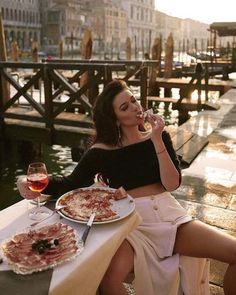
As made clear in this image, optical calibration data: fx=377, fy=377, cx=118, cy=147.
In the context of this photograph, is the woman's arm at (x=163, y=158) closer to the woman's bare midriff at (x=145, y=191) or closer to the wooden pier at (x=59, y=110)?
the woman's bare midriff at (x=145, y=191)

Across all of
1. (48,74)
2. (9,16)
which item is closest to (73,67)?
(48,74)

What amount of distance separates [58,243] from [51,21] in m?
80.9

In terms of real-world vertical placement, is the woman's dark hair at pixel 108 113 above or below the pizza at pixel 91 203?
above

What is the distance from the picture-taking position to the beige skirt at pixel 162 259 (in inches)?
73.6

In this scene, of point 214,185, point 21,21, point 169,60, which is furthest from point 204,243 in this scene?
point 21,21

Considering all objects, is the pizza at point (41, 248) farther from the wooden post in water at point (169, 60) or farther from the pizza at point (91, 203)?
the wooden post in water at point (169, 60)

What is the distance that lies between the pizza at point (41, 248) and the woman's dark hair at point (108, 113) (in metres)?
0.86

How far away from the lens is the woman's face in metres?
2.29

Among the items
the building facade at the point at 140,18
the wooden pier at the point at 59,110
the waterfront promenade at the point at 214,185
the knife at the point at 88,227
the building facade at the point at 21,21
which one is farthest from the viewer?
the building facade at the point at 140,18

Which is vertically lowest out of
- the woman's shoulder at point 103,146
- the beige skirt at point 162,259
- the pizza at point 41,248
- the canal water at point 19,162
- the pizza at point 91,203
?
the canal water at point 19,162

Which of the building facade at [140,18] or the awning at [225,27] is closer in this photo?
the awning at [225,27]

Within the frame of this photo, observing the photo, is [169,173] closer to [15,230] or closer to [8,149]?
[15,230]

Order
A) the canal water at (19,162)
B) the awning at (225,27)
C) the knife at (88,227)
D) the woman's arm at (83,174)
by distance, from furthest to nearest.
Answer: the awning at (225,27), the canal water at (19,162), the woman's arm at (83,174), the knife at (88,227)

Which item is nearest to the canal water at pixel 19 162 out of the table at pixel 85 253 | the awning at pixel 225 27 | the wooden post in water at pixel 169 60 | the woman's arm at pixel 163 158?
the woman's arm at pixel 163 158
